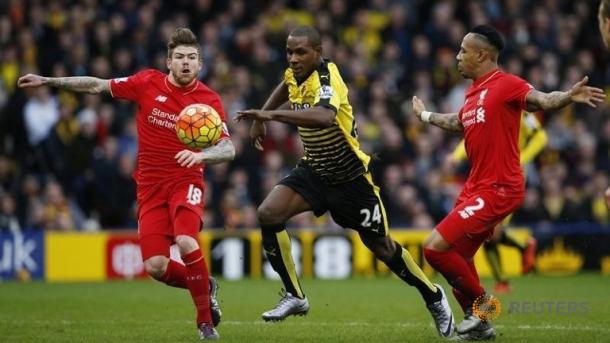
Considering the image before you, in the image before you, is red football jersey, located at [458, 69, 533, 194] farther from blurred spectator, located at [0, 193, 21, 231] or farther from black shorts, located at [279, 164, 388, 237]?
blurred spectator, located at [0, 193, 21, 231]

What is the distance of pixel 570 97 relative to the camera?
913 centimetres

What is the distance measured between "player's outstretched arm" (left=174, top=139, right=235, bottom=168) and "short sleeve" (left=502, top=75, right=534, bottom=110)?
2381 millimetres

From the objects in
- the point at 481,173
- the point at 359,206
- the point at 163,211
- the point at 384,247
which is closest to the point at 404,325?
the point at 384,247

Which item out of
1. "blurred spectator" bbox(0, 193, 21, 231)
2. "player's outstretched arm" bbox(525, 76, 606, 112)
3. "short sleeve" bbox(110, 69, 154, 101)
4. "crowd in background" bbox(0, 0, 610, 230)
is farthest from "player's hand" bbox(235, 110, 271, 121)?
"blurred spectator" bbox(0, 193, 21, 231)

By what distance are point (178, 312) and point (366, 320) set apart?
2370 mm

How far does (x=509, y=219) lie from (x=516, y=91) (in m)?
6.38

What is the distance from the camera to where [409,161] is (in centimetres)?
2141

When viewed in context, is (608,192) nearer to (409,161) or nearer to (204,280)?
(204,280)

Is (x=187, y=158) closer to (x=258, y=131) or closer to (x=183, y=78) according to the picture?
(x=183, y=78)

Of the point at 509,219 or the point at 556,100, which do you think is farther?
the point at 509,219

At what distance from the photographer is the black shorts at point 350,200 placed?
35.3ft

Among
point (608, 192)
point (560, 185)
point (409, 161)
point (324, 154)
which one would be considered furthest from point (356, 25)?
point (608, 192)

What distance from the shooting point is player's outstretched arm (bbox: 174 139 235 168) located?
9539 mm

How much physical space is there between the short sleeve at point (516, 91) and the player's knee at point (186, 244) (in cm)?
294
